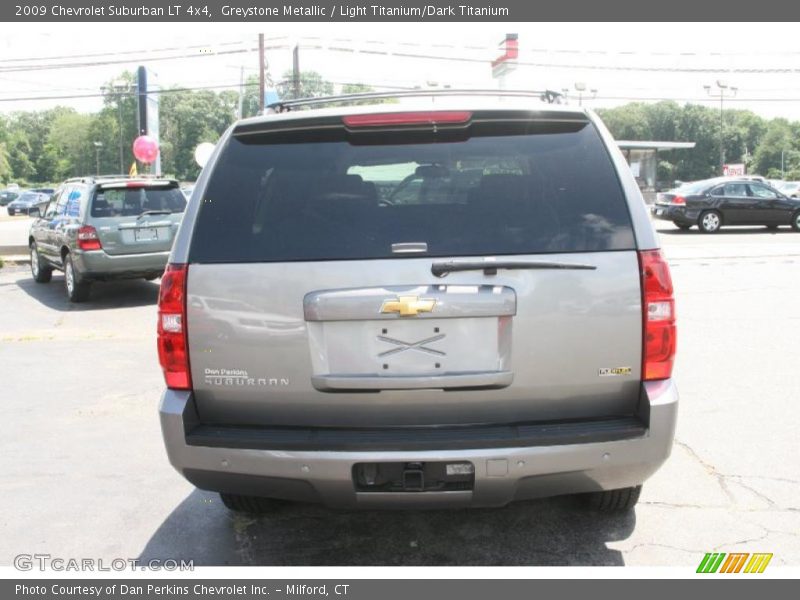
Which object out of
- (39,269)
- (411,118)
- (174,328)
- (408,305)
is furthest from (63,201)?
(408,305)

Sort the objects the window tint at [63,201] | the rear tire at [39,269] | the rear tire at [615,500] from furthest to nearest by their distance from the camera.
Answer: the rear tire at [39,269] → the window tint at [63,201] → the rear tire at [615,500]

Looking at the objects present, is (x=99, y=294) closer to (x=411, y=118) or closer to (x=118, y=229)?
(x=118, y=229)

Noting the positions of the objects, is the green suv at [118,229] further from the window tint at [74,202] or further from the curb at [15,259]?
the curb at [15,259]

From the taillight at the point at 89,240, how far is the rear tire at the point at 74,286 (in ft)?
1.89

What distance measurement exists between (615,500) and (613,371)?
3.40 ft

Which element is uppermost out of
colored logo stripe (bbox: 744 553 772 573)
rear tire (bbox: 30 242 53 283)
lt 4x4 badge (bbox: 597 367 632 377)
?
lt 4x4 badge (bbox: 597 367 632 377)

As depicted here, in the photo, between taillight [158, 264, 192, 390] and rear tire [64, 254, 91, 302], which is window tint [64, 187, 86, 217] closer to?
rear tire [64, 254, 91, 302]

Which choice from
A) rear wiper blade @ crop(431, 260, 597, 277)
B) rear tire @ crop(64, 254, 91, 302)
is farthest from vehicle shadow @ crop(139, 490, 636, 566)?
rear tire @ crop(64, 254, 91, 302)

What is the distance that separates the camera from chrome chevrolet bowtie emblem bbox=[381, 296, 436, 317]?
2.85 m

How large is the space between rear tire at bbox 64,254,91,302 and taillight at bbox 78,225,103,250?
576 millimetres

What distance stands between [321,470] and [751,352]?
5811 mm

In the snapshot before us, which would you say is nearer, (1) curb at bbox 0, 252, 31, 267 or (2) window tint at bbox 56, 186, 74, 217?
(2) window tint at bbox 56, 186, 74, 217

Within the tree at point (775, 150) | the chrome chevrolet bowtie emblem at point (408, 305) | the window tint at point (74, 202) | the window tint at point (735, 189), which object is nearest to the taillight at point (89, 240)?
the window tint at point (74, 202)

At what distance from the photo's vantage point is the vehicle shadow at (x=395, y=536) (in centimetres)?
347
